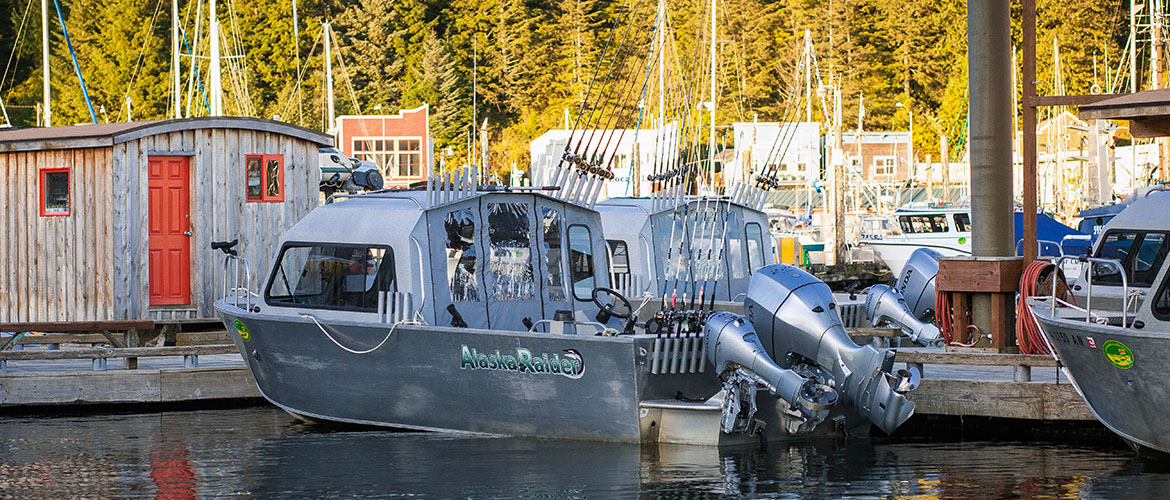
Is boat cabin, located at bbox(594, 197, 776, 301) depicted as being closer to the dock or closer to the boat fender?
the dock

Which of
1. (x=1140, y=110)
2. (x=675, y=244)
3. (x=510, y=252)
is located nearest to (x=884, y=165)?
(x=675, y=244)

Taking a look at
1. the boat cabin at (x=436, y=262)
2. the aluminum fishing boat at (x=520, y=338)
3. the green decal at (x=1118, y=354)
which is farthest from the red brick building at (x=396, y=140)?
the green decal at (x=1118, y=354)

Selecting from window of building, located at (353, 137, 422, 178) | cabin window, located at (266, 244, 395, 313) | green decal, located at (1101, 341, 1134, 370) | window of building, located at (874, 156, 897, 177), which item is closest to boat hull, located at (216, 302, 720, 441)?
cabin window, located at (266, 244, 395, 313)

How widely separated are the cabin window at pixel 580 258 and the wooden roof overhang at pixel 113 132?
14.7ft

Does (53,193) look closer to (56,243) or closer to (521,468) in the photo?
(56,243)

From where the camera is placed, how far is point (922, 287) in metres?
18.9

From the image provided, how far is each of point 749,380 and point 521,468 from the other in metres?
1.99

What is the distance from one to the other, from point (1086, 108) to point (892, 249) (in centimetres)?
2790

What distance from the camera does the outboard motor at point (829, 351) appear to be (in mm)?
13242

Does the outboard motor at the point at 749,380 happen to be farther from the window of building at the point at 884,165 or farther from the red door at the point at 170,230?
the window of building at the point at 884,165

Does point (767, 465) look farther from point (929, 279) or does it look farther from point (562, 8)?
point (562, 8)

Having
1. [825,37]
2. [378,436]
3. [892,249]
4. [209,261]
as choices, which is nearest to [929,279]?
[378,436]

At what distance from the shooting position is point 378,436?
14.9 meters

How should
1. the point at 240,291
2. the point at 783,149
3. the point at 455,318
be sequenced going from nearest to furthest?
the point at 455,318, the point at 240,291, the point at 783,149
